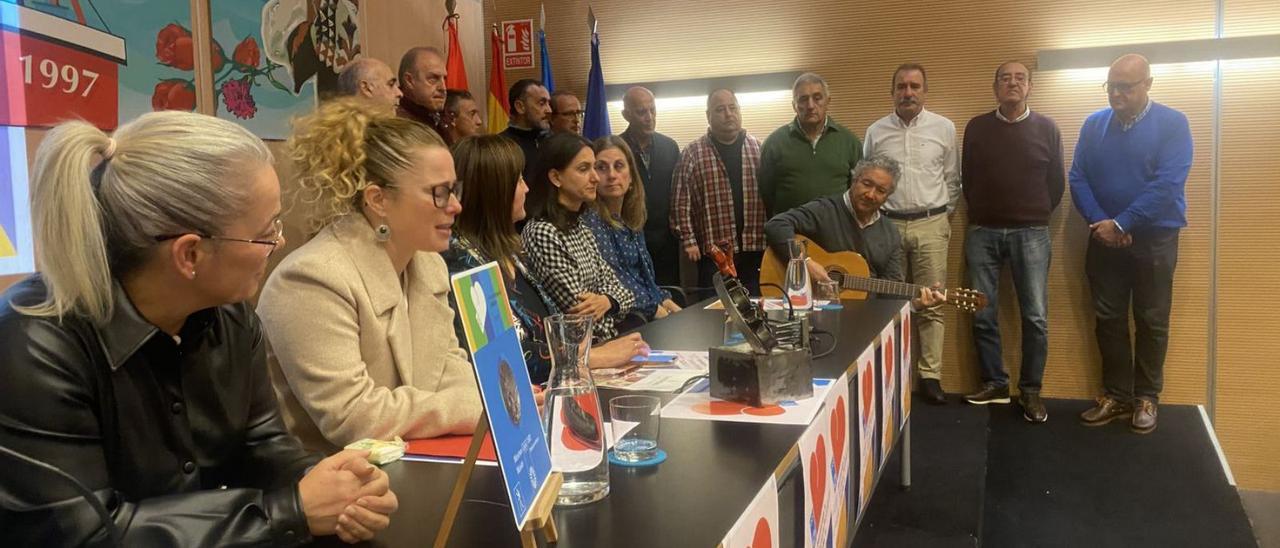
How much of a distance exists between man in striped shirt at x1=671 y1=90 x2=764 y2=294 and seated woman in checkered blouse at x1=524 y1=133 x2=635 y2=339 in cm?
162

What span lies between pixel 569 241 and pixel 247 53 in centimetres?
144

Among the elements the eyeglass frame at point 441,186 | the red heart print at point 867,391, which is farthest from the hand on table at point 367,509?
the red heart print at point 867,391

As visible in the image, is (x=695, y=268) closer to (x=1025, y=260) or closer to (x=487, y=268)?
(x=1025, y=260)

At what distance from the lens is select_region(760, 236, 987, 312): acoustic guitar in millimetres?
3615

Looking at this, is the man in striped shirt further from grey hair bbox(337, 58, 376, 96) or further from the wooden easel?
the wooden easel

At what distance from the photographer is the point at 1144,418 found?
4137 mm

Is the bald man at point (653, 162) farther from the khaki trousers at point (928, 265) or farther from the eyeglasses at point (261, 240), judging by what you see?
the eyeglasses at point (261, 240)

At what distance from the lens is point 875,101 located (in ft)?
16.2

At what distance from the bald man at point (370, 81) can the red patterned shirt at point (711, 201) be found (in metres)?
1.82

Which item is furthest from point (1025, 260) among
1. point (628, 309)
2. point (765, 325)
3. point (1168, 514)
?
point (765, 325)

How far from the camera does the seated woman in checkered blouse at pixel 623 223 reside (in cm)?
329

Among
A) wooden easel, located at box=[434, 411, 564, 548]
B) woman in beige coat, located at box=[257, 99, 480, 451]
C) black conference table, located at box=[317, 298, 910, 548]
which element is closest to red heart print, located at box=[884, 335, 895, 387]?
black conference table, located at box=[317, 298, 910, 548]

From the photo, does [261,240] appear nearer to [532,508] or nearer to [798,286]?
[532,508]

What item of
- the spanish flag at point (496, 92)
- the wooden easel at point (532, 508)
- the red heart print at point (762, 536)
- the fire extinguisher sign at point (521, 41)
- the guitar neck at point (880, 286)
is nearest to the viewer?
the wooden easel at point (532, 508)
